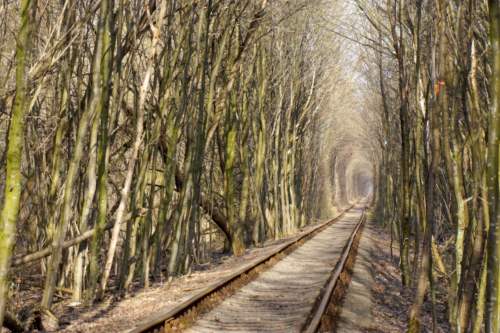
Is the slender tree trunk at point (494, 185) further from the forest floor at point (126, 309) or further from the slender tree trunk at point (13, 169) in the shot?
the slender tree trunk at point (13, 169)

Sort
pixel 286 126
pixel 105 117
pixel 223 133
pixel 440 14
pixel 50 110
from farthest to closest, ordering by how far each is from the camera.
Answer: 1. pixel 286 126
2. pixel 223 133
3. pixel 50 110
4. pixel 105 117
5. pixel 440 14

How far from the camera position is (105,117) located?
10.6m

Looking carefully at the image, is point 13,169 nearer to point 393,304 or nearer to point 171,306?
point 171,306

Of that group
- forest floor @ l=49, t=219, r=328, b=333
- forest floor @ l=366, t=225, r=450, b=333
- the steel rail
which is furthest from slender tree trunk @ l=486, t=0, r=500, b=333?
forest floor @ l=49, t=219, r=328, b=333

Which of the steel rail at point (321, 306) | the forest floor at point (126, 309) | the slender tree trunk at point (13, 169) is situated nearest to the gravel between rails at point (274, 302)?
the steel rail at point (321, 306)

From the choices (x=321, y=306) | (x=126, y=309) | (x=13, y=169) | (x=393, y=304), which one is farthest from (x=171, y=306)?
(x=393, y=304)

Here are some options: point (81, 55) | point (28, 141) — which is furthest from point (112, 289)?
point (81, 55)

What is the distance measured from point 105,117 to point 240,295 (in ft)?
13.7

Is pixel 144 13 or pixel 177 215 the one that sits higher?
pixel 144 13

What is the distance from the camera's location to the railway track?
8117 millimetres

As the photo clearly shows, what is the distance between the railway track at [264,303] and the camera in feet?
26.6

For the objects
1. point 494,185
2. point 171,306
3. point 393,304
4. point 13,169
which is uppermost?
point 13,169

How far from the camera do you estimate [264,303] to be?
412 inches

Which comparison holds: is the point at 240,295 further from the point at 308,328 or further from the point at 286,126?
the point at 286,126
